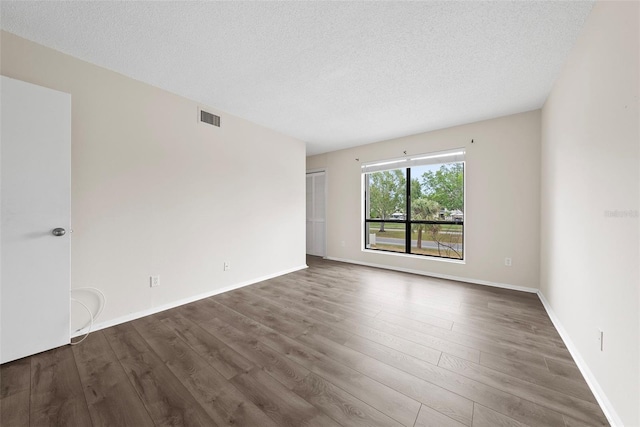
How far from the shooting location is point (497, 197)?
358 cm

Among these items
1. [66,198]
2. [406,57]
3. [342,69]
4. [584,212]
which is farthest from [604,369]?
[66,198]

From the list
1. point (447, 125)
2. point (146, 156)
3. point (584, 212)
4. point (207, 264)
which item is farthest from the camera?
point (447, 125)

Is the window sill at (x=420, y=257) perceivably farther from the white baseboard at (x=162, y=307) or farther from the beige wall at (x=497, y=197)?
the white baseboard at (x=162, y=307)

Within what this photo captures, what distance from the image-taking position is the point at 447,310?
273 cm

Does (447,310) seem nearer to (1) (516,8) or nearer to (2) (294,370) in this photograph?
(2) (294,370)

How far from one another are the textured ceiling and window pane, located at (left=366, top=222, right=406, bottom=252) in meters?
2.35

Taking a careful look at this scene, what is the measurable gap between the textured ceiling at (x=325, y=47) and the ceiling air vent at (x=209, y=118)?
17cm

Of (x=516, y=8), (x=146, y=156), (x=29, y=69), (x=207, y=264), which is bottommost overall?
(x=207, y=264)

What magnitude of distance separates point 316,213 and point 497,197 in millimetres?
3680

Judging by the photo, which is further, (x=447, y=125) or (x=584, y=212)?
(x=447, y=125)

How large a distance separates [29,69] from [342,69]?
2643 mm

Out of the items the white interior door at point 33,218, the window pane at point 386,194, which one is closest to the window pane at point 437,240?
the window pane at point 386,194

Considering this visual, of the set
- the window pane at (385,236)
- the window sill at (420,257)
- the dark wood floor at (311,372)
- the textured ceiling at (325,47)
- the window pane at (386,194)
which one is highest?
the textured ceiling at (325,47)

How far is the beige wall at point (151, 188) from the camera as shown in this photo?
2201mm
